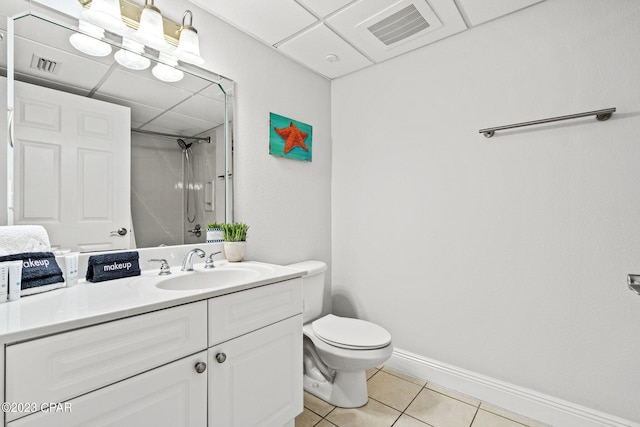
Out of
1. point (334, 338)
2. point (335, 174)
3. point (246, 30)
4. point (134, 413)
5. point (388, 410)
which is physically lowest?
point (388, 410)

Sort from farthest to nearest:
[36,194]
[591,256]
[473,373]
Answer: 1. [473,373]
2. [591,256]
3. [36,194]

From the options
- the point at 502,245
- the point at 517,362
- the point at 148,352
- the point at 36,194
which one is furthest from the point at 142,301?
the point at 517,362

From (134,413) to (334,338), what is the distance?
98cm

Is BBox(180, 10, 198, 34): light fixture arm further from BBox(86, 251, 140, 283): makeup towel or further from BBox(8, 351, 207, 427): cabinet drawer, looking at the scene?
BBox(8, 351, 207, 427): cabinet drawer

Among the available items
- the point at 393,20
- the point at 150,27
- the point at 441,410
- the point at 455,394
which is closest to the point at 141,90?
the point at 150,27

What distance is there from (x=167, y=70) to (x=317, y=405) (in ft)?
6.52

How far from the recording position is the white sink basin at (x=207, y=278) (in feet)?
4.03

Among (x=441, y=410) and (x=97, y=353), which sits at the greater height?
(x=97, y=353)

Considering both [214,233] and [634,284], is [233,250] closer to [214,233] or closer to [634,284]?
[214,233]

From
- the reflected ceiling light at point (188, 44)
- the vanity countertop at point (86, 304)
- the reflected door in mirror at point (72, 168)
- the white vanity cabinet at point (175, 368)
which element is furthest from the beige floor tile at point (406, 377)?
Result: the reflected ceiling light at point (188, 44)

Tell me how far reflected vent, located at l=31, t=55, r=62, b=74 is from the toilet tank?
1470mm

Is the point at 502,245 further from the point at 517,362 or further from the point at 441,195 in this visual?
the point at 517,362

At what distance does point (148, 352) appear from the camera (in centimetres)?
84

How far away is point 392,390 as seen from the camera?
5.83 ft
